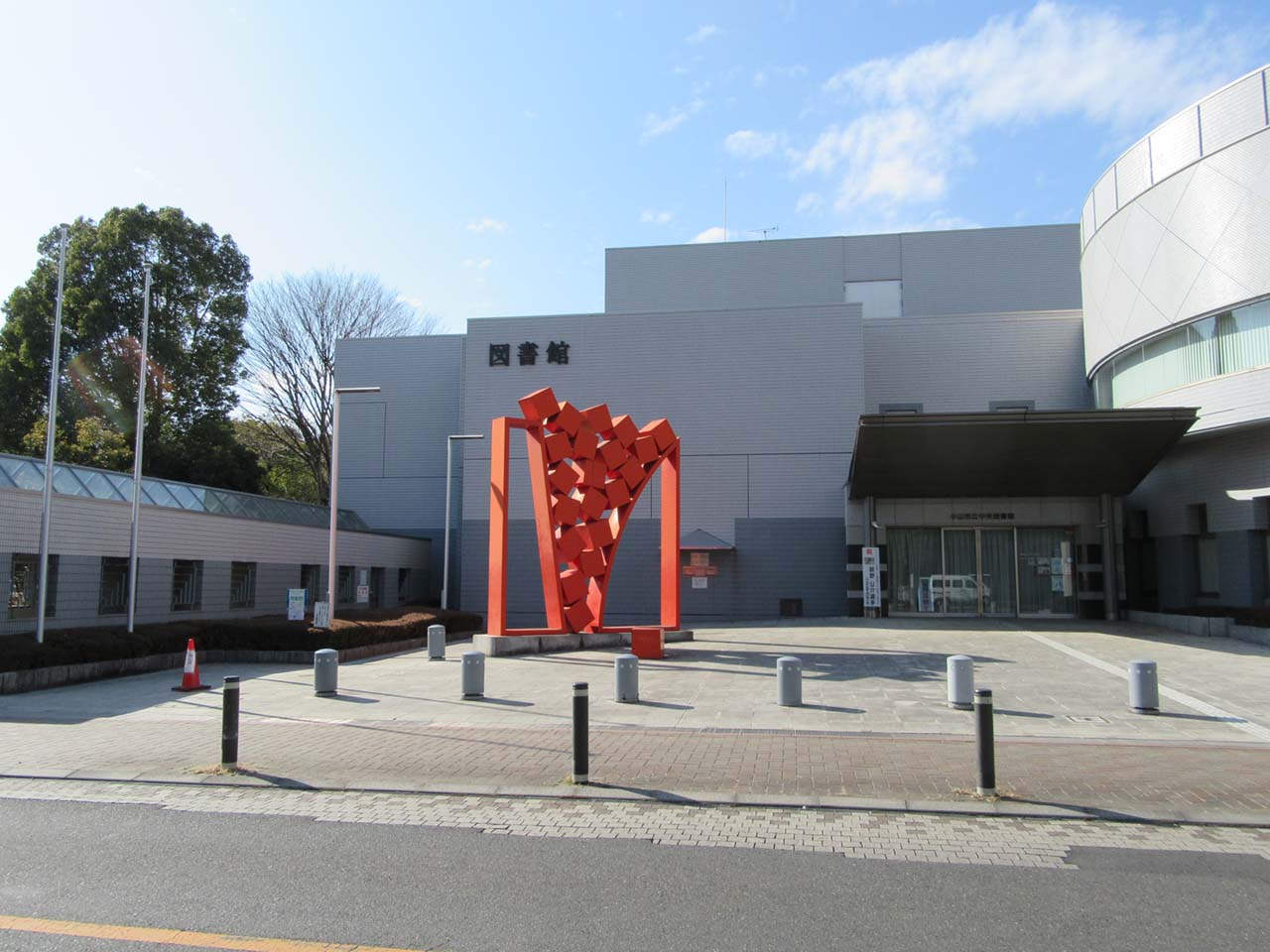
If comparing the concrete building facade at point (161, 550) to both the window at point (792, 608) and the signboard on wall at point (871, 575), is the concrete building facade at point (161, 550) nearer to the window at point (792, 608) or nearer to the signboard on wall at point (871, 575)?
the window at point (792, 608)

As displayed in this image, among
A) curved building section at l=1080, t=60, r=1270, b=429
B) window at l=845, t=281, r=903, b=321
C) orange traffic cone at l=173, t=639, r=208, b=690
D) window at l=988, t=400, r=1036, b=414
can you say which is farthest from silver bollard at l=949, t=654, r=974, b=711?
window at l=845, t=281, r=903, b=321

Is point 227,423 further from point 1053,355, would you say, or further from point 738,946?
point 738,946

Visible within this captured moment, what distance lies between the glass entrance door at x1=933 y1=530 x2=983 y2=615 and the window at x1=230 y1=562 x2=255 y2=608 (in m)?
20.0

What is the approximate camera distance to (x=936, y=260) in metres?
40.5

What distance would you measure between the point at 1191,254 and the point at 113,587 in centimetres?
2632

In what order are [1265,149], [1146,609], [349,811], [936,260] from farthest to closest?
1. [936,260]
2. [1146,609]
3. [1265,149]
4. [349,811]

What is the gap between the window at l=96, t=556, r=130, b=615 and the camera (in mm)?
19688

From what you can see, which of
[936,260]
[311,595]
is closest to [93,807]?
[311,595]

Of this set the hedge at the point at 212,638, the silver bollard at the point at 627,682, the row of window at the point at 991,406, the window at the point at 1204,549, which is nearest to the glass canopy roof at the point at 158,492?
the hedge at the point at 212,638

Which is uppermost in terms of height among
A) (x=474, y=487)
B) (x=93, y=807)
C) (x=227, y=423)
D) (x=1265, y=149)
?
(x=1265, y=149)

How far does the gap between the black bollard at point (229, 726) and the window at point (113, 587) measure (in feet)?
40.6

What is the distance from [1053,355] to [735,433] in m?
Answer: 11.6

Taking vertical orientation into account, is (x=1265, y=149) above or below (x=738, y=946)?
above

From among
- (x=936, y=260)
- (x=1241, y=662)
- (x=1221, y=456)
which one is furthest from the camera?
(x=936, y=260)
